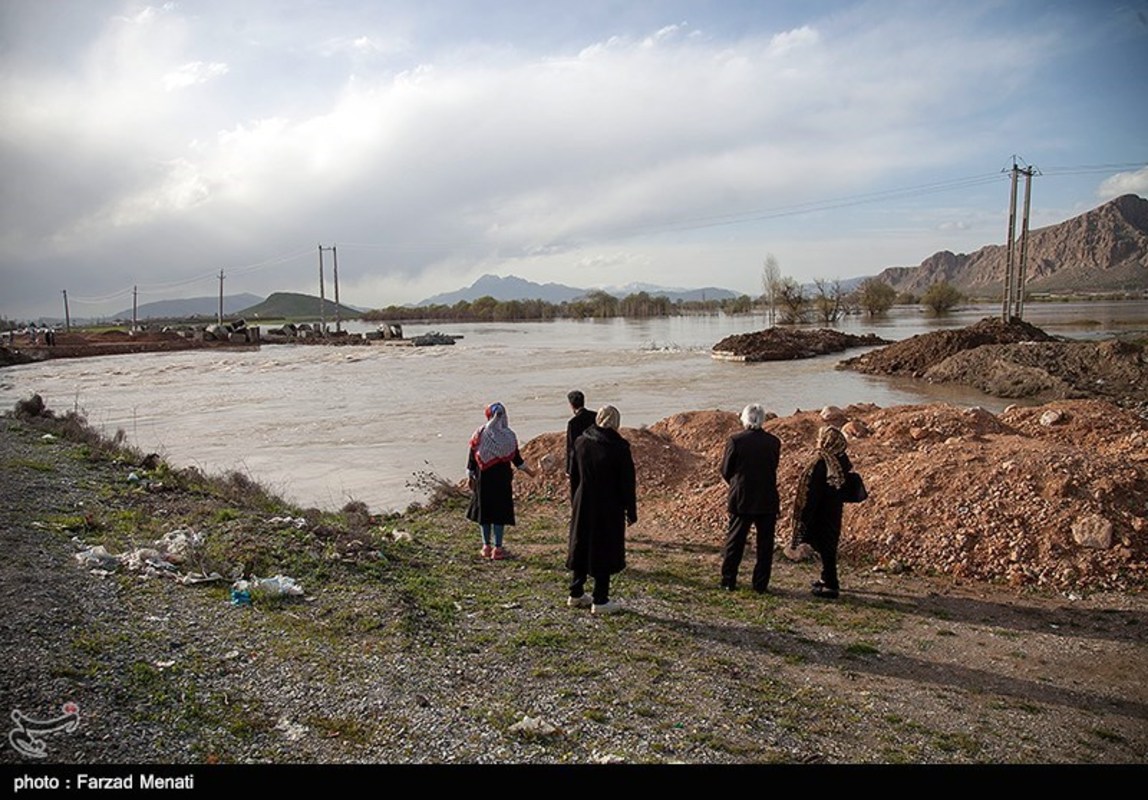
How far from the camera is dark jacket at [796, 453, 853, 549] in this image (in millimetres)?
6516

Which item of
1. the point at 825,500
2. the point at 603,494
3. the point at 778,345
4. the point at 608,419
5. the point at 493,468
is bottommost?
the point at 825,500

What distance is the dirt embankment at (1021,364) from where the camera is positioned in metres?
23.5

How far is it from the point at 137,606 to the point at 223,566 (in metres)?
1.11

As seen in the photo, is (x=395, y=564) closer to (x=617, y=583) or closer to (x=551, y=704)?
(x=617, y=583)

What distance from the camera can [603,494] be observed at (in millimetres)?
5941

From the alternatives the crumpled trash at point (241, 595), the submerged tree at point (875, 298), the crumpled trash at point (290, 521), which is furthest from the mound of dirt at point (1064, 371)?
the submerged tree at point (875, 298)

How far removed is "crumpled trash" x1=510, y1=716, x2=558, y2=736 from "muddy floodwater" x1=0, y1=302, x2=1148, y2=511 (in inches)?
303

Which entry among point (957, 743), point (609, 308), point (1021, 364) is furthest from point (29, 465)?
point (609, 308)

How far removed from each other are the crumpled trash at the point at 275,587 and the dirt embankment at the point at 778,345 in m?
36.2

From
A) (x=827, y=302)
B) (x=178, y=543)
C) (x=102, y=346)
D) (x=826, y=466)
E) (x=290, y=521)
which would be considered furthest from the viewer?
(x=827, y=302)

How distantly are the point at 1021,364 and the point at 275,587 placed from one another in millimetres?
28014

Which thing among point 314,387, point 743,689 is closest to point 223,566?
point 743,689

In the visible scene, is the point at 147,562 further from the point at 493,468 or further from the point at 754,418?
the point at 754,418

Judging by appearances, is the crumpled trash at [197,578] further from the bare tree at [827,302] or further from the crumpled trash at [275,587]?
the bare tree at [827,302]
